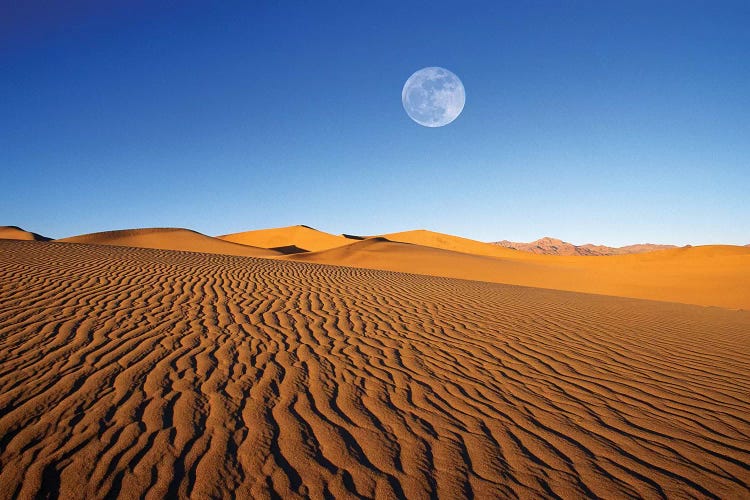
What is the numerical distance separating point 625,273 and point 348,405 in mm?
29703

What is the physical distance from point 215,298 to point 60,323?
2917mm

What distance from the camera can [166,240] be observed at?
45.8 metres

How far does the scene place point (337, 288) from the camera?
11125 mm

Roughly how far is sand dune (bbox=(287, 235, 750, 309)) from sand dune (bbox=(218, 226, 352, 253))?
3040 cm

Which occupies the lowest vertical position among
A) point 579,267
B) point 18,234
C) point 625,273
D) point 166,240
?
point 625,273

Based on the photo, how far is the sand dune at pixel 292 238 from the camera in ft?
221

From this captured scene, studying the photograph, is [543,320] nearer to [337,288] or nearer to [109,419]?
[337,288]

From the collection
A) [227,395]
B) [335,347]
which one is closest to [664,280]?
[335,347]

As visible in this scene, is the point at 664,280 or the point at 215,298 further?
the point at 664,280

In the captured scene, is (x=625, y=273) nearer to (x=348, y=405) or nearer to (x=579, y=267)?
(x=579, y=267)

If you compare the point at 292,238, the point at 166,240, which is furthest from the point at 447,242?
the point at 166,240

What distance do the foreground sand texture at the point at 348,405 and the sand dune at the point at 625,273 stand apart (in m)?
13.4

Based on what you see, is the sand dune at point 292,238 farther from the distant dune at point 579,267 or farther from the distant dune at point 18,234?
the distant dune at point 18,234

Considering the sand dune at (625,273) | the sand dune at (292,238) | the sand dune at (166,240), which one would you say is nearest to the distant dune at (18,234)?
Answer: the sand dune at (166,240)
